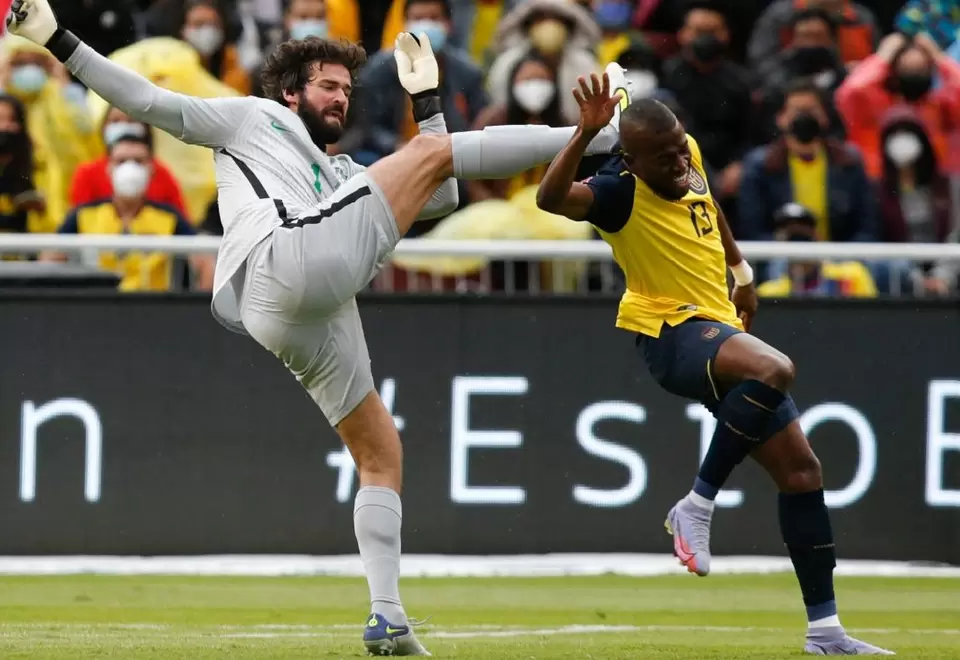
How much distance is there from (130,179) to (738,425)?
5950 mm

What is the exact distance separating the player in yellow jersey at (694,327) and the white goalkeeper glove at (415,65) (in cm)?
56

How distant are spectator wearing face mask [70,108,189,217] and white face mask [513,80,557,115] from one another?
2.29 meters

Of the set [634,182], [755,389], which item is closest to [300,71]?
[634,182]

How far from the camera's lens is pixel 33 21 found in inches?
274

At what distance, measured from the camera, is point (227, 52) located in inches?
548

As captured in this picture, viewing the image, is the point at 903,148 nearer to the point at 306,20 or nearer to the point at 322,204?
the point at 306,20

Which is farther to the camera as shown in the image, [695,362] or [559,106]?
[559,106]

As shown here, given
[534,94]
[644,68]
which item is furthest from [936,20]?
[534,94]

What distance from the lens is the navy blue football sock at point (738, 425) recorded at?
23.7 feet

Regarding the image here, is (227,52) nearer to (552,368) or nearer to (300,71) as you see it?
(552,368)

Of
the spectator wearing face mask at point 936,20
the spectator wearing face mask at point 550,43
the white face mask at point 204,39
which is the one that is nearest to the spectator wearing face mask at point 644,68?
the spectator wearing face mask at point 550,43

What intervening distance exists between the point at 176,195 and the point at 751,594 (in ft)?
14.8

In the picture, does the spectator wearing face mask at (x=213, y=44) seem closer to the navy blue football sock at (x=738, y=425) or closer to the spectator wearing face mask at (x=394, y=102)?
the spectator wearing face mask at (x=394, y=102)

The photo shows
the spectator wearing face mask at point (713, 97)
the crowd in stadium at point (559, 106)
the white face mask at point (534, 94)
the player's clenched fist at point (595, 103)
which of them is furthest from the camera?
the spectator wearing face mask at point (713, 97)
